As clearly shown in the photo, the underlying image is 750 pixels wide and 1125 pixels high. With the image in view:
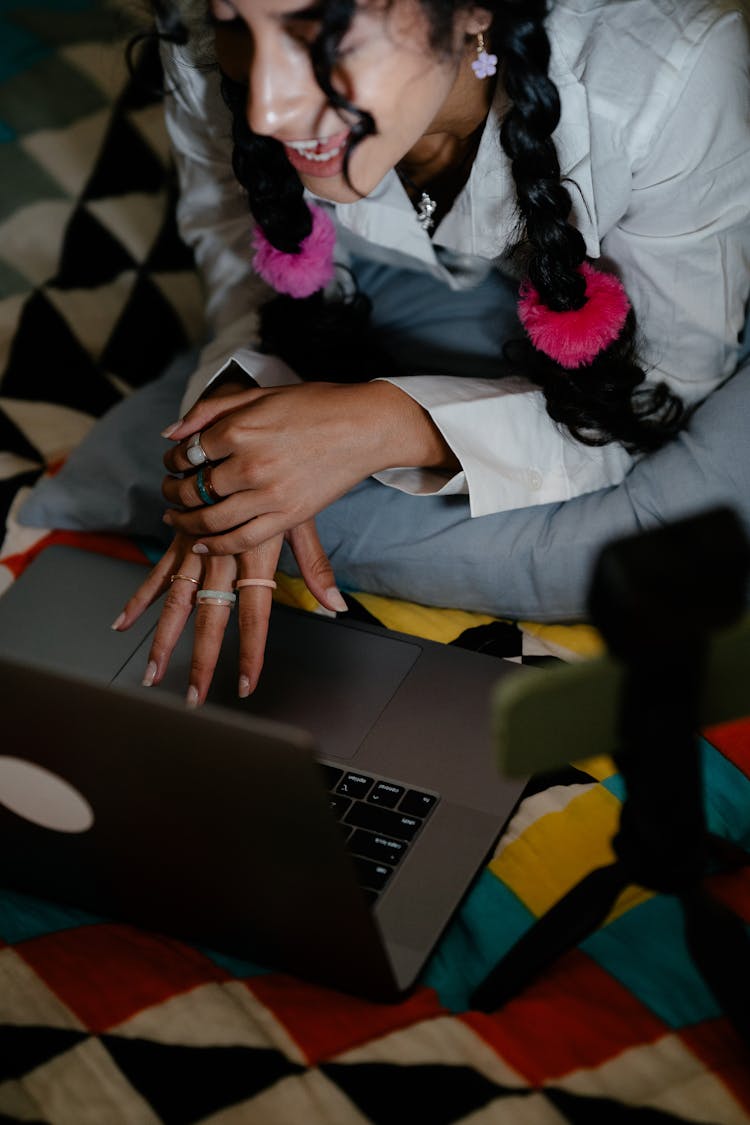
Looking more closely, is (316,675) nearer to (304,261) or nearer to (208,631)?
(208,631)

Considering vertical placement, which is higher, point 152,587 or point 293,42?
point 293,42

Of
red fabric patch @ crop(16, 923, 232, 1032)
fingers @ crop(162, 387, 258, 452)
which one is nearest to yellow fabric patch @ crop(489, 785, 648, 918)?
red fabric patch @ crop(16, 923, 232, 1032)

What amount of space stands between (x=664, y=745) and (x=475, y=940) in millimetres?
312

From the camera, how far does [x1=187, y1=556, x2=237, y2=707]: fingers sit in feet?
2.91

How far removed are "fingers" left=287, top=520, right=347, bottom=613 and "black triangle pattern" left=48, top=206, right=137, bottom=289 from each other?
604 mm

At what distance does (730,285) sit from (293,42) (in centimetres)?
46

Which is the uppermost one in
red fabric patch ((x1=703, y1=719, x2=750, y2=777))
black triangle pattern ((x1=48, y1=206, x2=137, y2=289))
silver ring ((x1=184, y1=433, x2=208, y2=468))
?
silver ring ((x1=184, y1=433, x2=208, y2=468))

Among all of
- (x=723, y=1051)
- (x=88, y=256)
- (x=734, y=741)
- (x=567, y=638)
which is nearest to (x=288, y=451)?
(x=567, y=638)

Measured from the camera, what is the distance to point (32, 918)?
791 mm

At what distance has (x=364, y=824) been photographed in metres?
0.79

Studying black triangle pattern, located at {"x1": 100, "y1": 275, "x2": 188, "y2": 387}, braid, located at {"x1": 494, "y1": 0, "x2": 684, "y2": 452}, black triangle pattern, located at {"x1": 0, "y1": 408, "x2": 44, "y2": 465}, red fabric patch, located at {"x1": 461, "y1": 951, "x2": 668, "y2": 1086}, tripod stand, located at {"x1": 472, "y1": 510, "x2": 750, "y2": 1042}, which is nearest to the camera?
tripod stand, located at {"x1": 472, "y1": 510, "x2": 750, "y2": 1042}

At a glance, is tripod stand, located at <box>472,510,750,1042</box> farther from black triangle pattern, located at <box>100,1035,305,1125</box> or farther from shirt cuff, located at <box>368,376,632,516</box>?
shirt cuff, located at <box>368,376,632,516</box>

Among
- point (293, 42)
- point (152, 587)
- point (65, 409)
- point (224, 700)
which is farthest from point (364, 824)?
point (65, 409)

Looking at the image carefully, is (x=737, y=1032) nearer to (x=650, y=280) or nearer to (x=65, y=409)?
(x=650, y=280)
